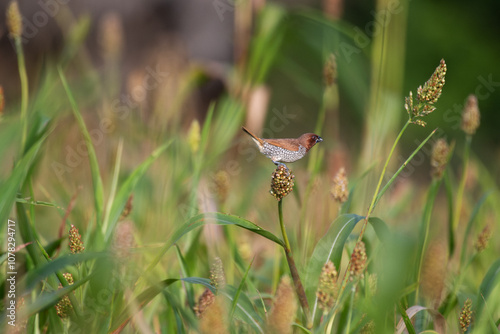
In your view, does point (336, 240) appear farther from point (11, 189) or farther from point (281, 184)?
point (11, 189)

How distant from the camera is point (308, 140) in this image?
0.78m

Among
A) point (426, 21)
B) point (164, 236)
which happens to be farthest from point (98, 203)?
point (426, 21)

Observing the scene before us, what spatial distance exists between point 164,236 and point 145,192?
367 mm

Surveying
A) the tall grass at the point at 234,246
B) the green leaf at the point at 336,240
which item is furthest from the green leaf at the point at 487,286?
the green leaf at the point at 336,240

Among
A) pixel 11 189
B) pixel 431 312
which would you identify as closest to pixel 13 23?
pixel 11 189

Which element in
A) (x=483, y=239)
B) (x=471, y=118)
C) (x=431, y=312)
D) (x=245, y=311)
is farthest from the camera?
(x=471, y=118)

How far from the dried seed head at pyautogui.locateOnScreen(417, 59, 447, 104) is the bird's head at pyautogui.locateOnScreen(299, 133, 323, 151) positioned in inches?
5.6

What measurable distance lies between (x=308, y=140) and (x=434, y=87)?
0.57ft

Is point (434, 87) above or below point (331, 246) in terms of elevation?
above

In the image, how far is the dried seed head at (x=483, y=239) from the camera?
1.01 metres

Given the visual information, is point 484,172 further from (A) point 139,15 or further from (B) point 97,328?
(A) point 139,15

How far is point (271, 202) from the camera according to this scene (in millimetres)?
1849

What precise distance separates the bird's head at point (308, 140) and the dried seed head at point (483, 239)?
1.33 ft

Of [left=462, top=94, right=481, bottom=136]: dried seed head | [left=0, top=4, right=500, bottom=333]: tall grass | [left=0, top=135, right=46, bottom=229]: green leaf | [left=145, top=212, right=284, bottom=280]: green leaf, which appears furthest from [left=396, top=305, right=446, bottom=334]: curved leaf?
[left=0, top=135, right=46, bottom=229]: green leaf
